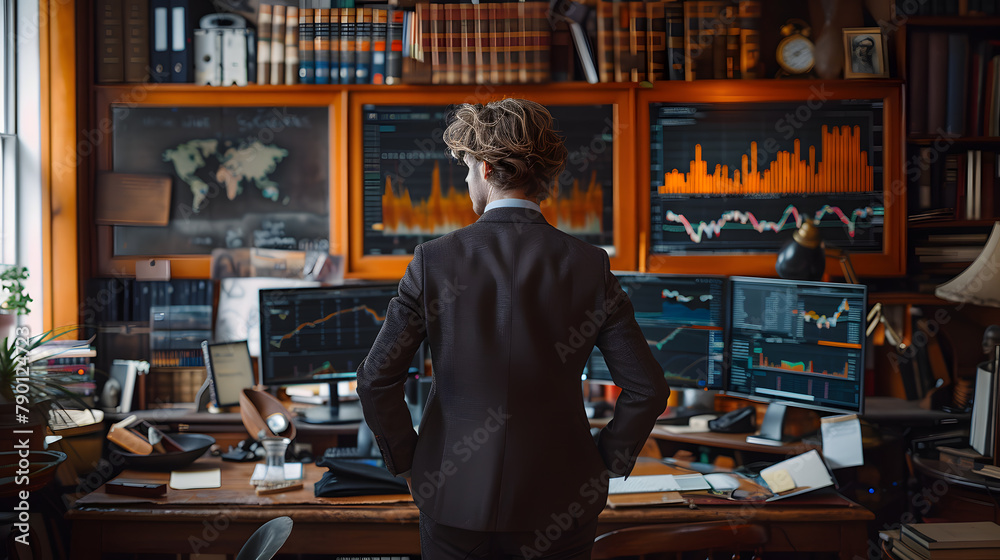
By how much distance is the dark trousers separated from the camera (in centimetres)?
121

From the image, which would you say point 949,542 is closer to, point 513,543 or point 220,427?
point 513,543

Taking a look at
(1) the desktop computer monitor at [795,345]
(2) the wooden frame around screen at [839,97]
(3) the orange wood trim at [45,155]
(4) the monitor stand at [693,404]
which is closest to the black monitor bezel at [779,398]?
(1) the desktop computer monitor at [795,345]

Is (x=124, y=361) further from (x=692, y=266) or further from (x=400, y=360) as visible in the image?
(x=692, y=266)

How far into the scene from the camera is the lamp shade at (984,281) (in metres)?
2.07

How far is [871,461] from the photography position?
2.17m

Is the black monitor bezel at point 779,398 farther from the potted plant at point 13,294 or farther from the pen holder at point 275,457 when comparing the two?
the potted plant at point 13,294

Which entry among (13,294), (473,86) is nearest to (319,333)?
(13,294)

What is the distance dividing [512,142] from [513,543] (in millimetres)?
720

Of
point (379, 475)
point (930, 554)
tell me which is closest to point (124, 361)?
point (379, 475)

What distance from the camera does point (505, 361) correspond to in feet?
3.90

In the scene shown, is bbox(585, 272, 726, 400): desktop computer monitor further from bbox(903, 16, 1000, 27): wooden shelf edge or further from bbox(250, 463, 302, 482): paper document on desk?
bbox(903, 16, 1000, 27): wooden shelf edge

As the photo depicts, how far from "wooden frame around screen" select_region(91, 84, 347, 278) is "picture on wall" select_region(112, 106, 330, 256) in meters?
0.03

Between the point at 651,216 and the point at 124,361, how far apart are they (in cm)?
198

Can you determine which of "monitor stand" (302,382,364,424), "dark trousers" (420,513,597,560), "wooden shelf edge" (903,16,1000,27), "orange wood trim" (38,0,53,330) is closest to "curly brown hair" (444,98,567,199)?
"dark trousers" (420,513,597,560)
